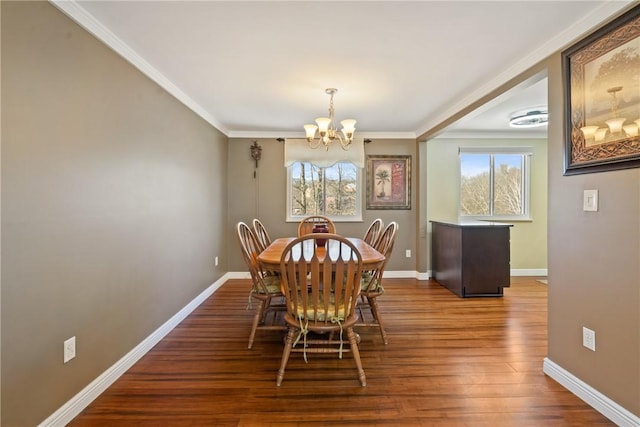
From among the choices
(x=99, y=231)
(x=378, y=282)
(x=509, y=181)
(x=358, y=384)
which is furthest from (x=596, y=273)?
(x=509, y=181)

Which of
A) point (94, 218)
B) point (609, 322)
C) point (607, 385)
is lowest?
point (607, 385)

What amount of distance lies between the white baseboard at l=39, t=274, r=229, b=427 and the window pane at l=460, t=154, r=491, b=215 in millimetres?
4324

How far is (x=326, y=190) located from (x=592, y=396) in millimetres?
3682

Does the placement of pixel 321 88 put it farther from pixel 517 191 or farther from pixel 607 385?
pixel 517 191

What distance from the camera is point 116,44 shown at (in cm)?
197

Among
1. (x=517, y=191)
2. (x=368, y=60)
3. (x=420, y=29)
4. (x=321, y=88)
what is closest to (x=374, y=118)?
(x=321, y=88)

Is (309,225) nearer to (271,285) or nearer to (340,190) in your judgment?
(340,190)

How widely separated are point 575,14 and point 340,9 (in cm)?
133

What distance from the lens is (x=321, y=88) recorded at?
2.85m

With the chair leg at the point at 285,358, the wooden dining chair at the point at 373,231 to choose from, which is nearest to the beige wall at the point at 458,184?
the wooden dining chair at the point at 373,231

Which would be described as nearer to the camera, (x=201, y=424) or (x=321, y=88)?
(x=201, y=424)

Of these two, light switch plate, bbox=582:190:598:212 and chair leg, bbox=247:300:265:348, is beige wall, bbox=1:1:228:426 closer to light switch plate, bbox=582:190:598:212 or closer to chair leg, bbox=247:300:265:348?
chair leg, bbox=247:300:265:348

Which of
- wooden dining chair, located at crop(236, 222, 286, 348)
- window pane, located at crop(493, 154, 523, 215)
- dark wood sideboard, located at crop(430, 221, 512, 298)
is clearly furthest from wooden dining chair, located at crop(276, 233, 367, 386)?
window pane, located at crop(493, 154, 523, 215)

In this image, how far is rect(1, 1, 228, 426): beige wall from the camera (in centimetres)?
134
